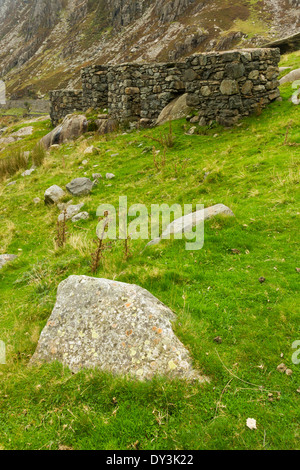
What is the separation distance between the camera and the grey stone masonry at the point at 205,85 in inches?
460

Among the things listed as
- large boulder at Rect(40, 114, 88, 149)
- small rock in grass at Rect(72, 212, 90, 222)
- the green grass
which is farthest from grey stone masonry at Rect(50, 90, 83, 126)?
small rock in grass at Rect(72, 212, 90, 222)

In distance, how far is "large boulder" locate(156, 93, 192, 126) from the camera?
586 inches

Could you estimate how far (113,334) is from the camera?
3.70 m

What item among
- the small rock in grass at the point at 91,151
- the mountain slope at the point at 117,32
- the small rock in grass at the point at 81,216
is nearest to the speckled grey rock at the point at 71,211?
the small rock in grass at the point at 81,216

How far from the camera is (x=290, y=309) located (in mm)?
3967

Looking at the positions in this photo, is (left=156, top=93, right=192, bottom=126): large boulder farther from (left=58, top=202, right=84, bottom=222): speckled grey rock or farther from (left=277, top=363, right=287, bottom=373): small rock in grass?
(left=277, top=363, right=287, bottom=373): small rock in grass

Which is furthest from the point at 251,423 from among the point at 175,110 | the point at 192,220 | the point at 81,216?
the point at 175,110

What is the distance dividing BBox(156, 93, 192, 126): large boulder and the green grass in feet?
19.8

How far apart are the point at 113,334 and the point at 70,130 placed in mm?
19065

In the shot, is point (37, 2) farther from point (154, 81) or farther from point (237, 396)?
point (237, 396)

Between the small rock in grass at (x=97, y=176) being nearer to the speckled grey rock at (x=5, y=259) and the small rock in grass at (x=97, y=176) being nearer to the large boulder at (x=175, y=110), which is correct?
the speckled grey rock at (x=5, y=259)

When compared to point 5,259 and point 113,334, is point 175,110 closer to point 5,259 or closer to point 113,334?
point 5,259

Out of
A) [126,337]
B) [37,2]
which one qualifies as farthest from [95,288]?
[37,2]

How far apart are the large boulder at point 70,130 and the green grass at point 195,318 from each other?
1178 centimetres
